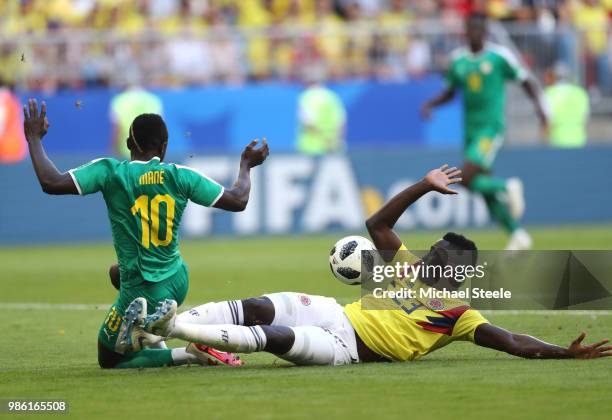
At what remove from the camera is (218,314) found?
8703 mm

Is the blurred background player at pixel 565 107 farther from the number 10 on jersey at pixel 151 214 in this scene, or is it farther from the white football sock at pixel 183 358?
the number 10 on jersey at pixel 151 214

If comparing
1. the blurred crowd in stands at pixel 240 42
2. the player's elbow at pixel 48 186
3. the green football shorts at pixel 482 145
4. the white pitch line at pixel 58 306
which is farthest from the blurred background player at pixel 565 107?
the player's elbow at pixel 48 186

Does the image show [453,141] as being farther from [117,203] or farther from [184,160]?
[117,203]

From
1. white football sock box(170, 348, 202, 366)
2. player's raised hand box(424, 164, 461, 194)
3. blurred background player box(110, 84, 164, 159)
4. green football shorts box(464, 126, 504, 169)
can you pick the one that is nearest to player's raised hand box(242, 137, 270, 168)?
player's raised hand box(424, 164, 461, 194)

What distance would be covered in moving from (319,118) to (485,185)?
8.15 metres

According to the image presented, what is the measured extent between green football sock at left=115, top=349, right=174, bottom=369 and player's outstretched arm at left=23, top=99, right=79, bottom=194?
1.34 meters

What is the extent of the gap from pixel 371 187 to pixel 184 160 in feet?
10.9

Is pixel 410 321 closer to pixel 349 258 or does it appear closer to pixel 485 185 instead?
pixel 349 258

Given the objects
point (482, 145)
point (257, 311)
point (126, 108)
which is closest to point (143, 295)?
point (257, 311)

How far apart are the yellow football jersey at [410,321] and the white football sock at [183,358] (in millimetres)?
1120

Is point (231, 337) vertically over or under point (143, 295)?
under

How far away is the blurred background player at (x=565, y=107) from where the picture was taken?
2492 centimetres

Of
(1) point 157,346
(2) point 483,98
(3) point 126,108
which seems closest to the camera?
(1) point 157,346

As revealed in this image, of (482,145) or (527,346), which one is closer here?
(527,346)
